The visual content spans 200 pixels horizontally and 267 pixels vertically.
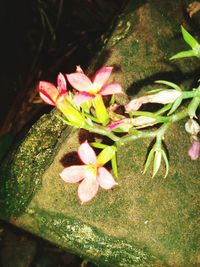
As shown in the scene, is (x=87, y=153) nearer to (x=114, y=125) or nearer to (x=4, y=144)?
(x=114, y=125)

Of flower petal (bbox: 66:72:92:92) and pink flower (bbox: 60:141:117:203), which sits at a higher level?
flower petal (bbox: 66:72:92:92)

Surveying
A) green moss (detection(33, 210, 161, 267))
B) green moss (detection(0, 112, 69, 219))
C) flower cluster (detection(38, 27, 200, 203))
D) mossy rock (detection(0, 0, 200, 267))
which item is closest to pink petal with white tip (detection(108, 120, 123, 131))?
flower cluster (detection(38, 27, 200, 203))

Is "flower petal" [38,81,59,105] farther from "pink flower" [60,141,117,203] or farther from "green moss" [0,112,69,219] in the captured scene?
"green moss" [0,112,69,219]

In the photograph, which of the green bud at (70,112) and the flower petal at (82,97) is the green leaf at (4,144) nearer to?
the green bud at (70,112)

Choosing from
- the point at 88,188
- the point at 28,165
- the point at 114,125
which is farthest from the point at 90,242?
the point at 114,125

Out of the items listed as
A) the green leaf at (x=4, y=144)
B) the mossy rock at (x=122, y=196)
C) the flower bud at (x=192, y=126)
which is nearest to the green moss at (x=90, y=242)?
the mossy rock at (x=122, y=196)
